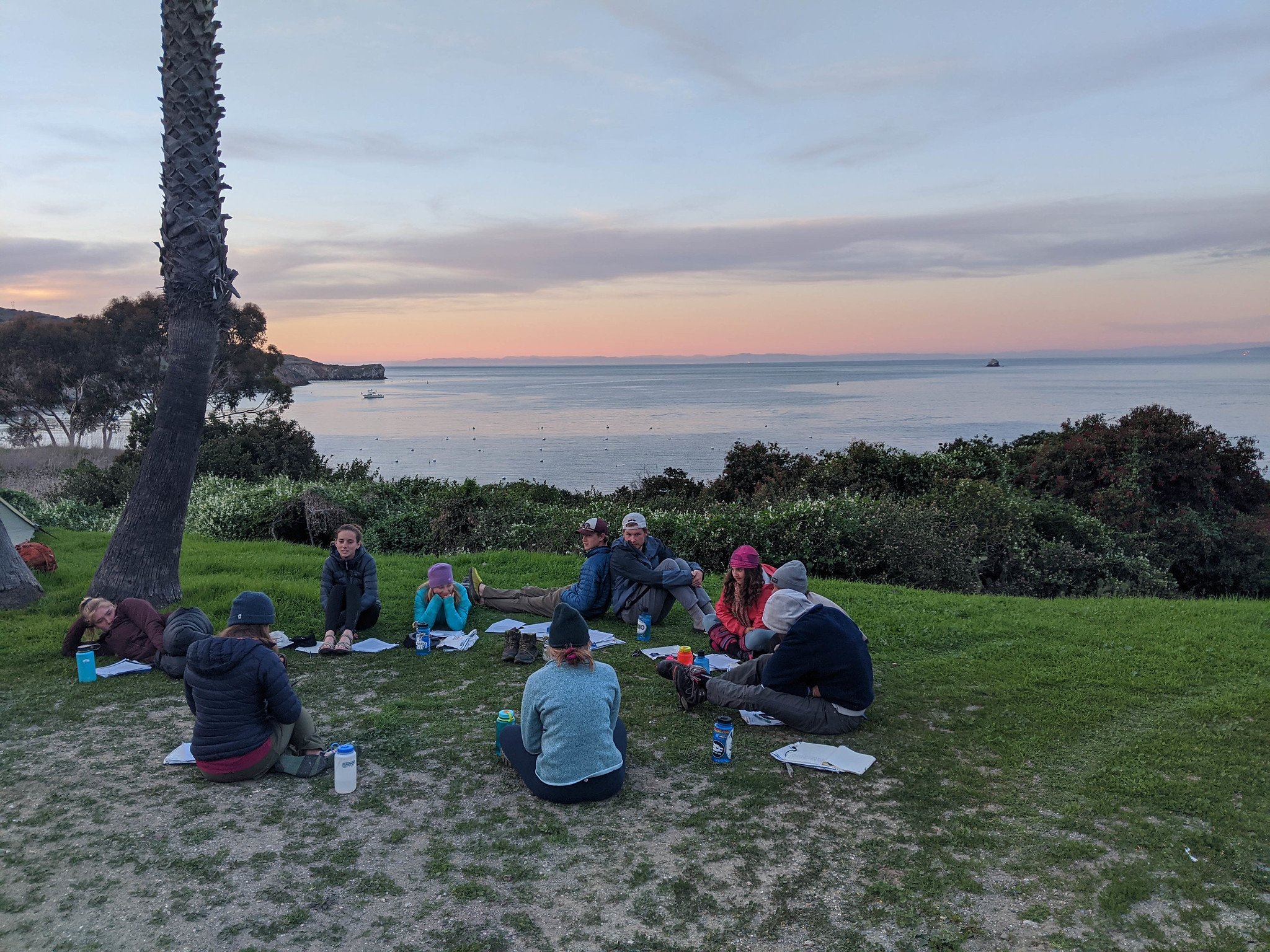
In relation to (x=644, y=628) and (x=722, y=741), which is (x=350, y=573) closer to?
(x=644, y=628)

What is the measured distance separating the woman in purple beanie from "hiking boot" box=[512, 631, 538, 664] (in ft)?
3.14

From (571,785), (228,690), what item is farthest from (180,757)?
(571,785)

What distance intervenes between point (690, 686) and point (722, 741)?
1.13 meters

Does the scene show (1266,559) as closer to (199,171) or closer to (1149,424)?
(1149,424)

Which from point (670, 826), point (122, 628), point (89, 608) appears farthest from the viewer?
point (122, 628)

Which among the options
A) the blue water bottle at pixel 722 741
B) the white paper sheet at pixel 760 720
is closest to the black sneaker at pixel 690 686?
the white paper sheet at pixel 760 720

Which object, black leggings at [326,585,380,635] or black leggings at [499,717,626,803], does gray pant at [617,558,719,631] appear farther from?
black leggings at [499,717,626,803]

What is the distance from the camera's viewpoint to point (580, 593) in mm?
10070

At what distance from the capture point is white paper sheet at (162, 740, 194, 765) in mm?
6090

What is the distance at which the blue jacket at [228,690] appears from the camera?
18.5 ft

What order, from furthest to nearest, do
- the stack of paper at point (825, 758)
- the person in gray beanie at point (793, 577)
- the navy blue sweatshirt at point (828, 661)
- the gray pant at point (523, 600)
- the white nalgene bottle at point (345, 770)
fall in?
the gray pant at point (523, 600), the person in gray beanie at point (793, 577), the navy blue sweatshirt at point (828, 661), the stack of paper at point (825, 758), the white nalgene bottle at point (345, 770)

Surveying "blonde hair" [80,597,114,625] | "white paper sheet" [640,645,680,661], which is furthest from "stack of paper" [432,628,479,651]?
"blonde hair" [80,597,114,625]

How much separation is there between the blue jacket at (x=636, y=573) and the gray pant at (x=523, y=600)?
916mm

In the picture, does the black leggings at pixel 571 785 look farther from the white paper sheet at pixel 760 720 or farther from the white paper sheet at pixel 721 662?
the white paper sheet at pixel 721 662
